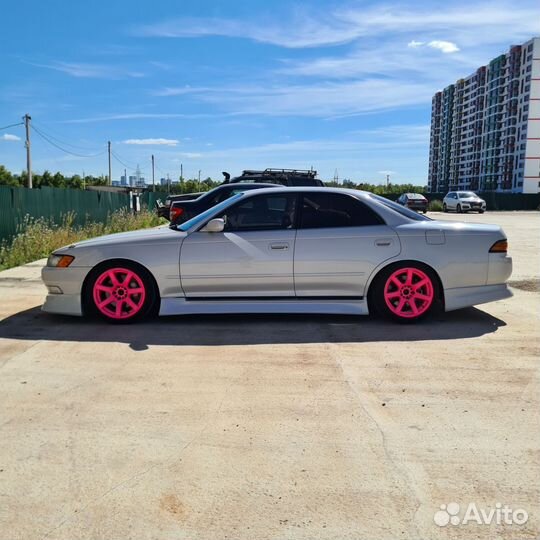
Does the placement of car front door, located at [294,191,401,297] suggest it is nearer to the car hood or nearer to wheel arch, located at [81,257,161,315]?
the car hood

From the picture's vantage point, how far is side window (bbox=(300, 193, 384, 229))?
19.5 ft

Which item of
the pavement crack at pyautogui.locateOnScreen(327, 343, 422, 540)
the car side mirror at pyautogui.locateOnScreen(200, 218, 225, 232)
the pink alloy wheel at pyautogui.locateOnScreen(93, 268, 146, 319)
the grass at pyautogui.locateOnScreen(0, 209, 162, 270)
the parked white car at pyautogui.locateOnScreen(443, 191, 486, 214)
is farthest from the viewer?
the parked white car at pyautogui.locateOnScreen(443, 191, 486, 214)

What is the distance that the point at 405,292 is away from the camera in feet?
19.1

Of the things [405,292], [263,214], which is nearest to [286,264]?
[263,214]

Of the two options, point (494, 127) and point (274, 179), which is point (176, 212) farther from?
point (494, 127)

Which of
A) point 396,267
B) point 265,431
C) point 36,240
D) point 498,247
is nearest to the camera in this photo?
point 265,431

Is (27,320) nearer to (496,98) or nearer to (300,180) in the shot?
(300,180)

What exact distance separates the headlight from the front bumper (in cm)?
4

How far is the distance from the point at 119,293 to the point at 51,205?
33.5 ft

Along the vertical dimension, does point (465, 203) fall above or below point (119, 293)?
above

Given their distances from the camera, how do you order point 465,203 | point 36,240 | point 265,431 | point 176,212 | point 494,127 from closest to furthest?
point 265,431, point 176,212, point 36,240, point 465,203, point 494,127

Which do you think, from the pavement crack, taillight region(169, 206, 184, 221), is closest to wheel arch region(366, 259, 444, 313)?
the pavement crack

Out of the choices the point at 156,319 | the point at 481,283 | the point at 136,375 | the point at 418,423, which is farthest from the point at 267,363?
the point at 481,283
